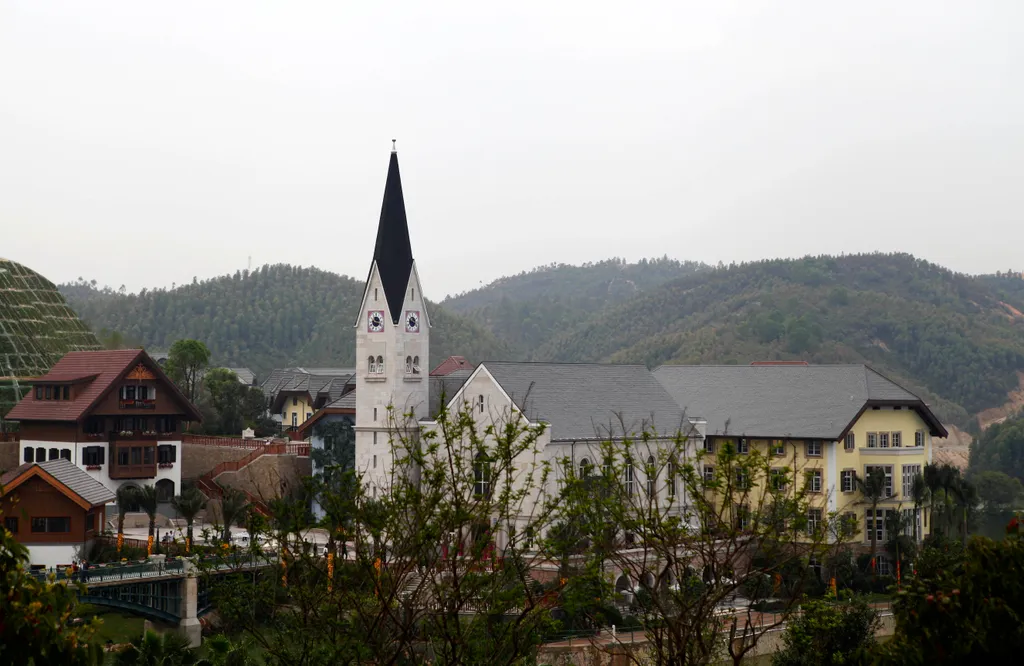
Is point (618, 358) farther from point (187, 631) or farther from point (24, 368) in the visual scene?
point (187, 631)

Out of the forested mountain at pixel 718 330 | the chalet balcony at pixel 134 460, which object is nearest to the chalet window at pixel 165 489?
the chalet balcony at pixel 134 460

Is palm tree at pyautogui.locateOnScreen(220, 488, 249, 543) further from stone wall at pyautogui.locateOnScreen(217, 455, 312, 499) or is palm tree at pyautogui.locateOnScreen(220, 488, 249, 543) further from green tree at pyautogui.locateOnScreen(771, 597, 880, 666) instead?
green tree at pyautogui.locateOnScreen(771, 597, 880, 666)

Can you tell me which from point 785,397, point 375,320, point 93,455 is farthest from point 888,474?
point 93,455

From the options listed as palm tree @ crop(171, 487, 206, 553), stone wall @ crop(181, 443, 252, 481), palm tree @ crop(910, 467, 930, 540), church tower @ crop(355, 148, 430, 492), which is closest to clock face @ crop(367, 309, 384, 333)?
church tower @ crop(355, 148, 430, 492)

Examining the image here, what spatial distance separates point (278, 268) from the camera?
7298 inches

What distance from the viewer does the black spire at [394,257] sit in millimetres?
60812

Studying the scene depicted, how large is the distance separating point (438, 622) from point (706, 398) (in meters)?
46.9

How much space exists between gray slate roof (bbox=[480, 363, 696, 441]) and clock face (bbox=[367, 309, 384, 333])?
23.3ft

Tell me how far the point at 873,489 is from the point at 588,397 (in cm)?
1290

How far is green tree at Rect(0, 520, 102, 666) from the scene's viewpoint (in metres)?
12.8

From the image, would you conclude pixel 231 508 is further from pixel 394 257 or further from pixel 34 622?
pixel 34 622

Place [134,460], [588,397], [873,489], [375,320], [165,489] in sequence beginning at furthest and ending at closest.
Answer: [165,489] < [134,460] < [375,320] < [588,397] < [873,489]

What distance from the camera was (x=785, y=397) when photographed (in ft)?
203

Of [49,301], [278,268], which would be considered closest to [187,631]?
[49,301]
